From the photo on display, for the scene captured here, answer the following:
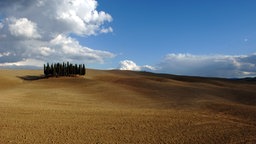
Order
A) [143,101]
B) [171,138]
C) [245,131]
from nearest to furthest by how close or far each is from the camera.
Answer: [171,138] → [245,131] → [143,101]

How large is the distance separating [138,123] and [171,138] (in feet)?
13.2

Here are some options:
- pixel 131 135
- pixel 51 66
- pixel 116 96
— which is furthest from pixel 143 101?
pixel 51 66

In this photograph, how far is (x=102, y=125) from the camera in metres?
20.6

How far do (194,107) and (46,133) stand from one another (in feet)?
52.9

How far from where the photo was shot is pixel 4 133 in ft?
59.8

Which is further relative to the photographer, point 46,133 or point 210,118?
point 210,118

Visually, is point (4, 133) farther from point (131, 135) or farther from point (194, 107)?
point (194, 107)

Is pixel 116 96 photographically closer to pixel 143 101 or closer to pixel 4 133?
pixel 143 101

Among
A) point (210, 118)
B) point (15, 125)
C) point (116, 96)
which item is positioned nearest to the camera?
point (15, 125)

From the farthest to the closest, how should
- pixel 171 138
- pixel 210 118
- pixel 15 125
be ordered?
pixel 210 118 < pixel 15 125 < pixel 171 138

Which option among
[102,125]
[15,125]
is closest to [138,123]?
[102,125]

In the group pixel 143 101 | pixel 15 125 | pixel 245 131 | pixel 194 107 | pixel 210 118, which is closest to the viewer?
pixel 245 131

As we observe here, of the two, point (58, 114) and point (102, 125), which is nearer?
point (102, 125)

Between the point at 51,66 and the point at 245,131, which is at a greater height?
the point at 51,66
